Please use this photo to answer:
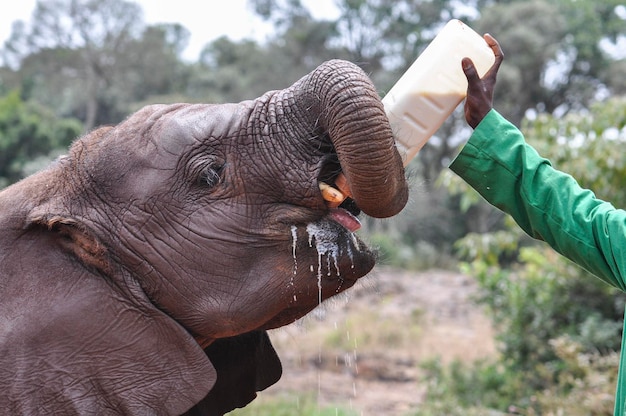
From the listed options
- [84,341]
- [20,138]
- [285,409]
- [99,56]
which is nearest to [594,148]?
[285,409]

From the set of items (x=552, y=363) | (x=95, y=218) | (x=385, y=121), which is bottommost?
(x=552, y=363)

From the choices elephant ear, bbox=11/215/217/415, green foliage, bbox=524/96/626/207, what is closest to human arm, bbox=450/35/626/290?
elephant ear, bbox=11/215/217/415

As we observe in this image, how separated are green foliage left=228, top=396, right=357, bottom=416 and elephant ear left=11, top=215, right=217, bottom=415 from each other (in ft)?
17.3

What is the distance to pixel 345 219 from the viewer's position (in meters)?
2.50

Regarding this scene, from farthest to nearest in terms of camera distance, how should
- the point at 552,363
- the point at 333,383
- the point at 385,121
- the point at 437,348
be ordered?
the point at 437,348 → the point at 333,383 → the point at 552,363 → the point at 385,121

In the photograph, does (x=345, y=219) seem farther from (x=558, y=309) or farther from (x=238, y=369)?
(x=558, y=309)

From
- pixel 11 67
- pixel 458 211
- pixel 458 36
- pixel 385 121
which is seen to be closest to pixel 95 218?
pixel 385 121

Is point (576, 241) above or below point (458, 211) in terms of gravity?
above

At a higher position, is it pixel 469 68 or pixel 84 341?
pixel 469 68

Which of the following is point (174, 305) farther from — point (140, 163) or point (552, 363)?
point (552, 363)

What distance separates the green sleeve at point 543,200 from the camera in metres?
2.39

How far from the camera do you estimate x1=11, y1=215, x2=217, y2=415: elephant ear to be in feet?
7.63

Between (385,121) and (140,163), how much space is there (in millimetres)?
740

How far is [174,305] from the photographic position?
2.50 m
